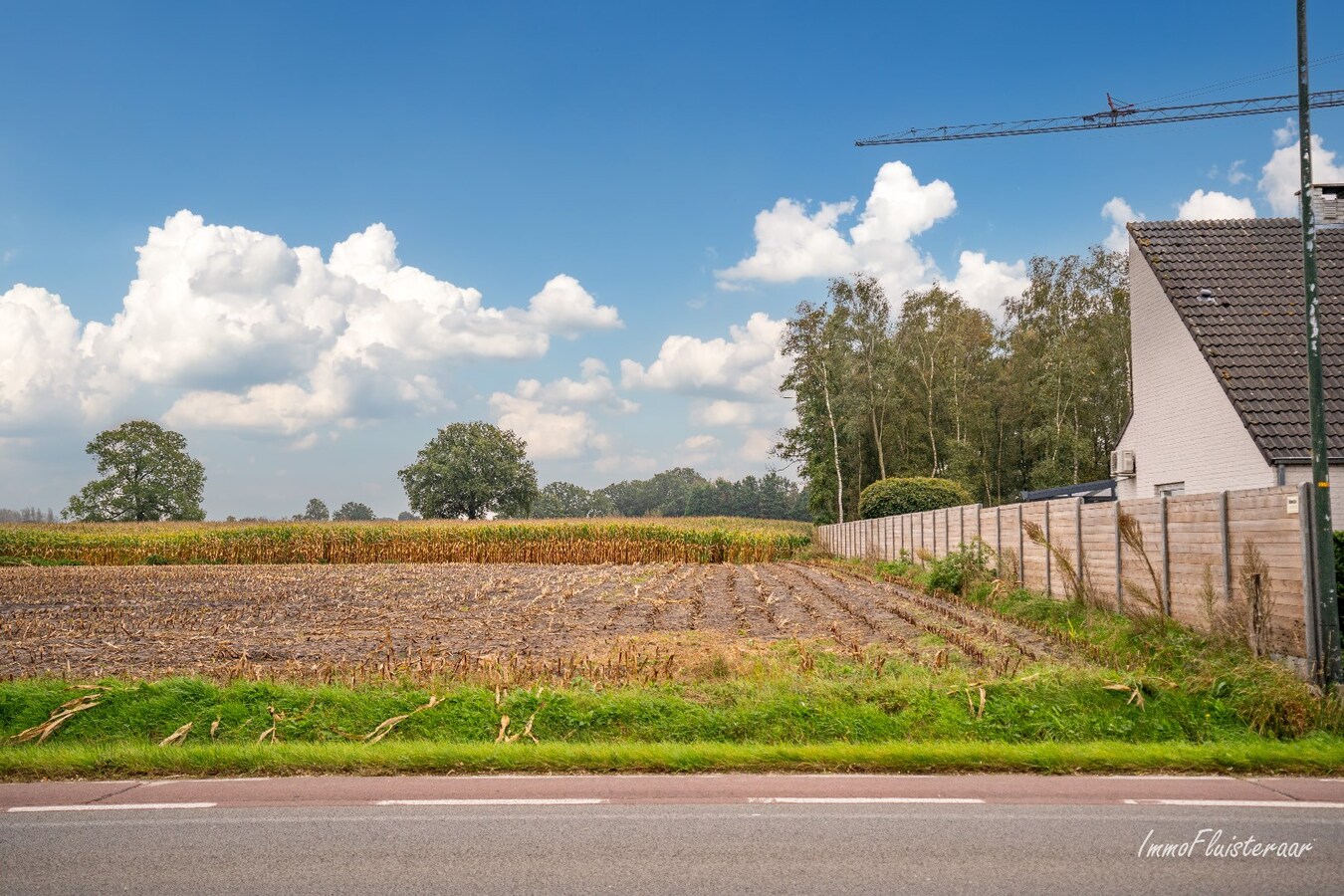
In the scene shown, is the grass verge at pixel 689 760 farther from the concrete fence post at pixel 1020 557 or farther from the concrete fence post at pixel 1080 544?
the concrete fence post at pixel 1020 557

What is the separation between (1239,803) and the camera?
22.3 feet

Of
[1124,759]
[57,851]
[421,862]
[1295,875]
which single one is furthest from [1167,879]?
[57,851]

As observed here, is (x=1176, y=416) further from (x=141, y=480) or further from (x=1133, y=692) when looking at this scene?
(x=141, y=480)

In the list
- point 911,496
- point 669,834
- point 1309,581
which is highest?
point 911,496

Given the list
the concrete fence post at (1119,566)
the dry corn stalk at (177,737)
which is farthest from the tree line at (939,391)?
the dry corn stalk at (177,737)

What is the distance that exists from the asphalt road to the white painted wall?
12.8m

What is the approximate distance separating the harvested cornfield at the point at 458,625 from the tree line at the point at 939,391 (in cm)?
3108

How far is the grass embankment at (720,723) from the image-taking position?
8141 millimetres

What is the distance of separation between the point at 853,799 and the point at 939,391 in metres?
Result: 54.8

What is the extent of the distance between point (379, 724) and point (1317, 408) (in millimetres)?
10336

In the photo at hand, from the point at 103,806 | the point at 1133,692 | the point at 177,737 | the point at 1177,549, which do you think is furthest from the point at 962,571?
the point at 103,806

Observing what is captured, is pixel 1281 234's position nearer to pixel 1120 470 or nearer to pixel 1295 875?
pixel 1120 470

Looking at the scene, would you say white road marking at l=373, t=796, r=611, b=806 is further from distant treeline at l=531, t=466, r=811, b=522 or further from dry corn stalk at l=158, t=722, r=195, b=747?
distant treeline at l=531, t=466, r=811, b=522

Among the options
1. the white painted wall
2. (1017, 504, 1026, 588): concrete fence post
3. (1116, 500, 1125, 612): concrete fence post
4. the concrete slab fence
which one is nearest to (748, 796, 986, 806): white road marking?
the concrete slab fence
